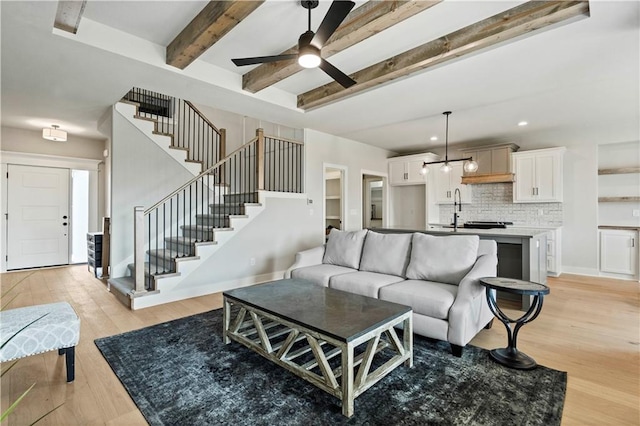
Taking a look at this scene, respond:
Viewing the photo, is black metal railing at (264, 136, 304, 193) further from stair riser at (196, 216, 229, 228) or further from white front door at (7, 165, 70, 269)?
white front door at (7, 165, 70, 269)

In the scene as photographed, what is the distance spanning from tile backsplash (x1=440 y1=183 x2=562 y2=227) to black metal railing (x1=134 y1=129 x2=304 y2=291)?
3.88 m

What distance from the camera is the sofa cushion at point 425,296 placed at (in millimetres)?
2699

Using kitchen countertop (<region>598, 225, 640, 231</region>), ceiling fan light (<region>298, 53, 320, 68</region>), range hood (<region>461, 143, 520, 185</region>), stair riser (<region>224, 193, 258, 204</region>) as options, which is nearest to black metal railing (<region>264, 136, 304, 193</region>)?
stair riser (<region>224, 193, 258, 204</region>)

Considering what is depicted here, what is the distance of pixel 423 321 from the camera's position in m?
2.78

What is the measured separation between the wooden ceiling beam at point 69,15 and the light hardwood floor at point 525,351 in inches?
88.3

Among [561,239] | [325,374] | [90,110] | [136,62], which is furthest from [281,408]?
[561,239]

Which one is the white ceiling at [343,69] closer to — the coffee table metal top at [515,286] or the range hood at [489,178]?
the range hood at [489,178]

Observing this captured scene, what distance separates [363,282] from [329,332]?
1.42 metres

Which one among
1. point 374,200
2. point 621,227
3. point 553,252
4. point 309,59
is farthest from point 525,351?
point 374,200

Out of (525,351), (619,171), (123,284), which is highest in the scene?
(619,171)

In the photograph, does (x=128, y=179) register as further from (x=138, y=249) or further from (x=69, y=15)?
(x=69, y=15)

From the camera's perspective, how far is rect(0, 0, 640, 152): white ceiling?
2707 mm

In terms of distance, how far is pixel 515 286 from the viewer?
253 centimetres

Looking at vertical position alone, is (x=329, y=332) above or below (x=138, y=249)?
below
